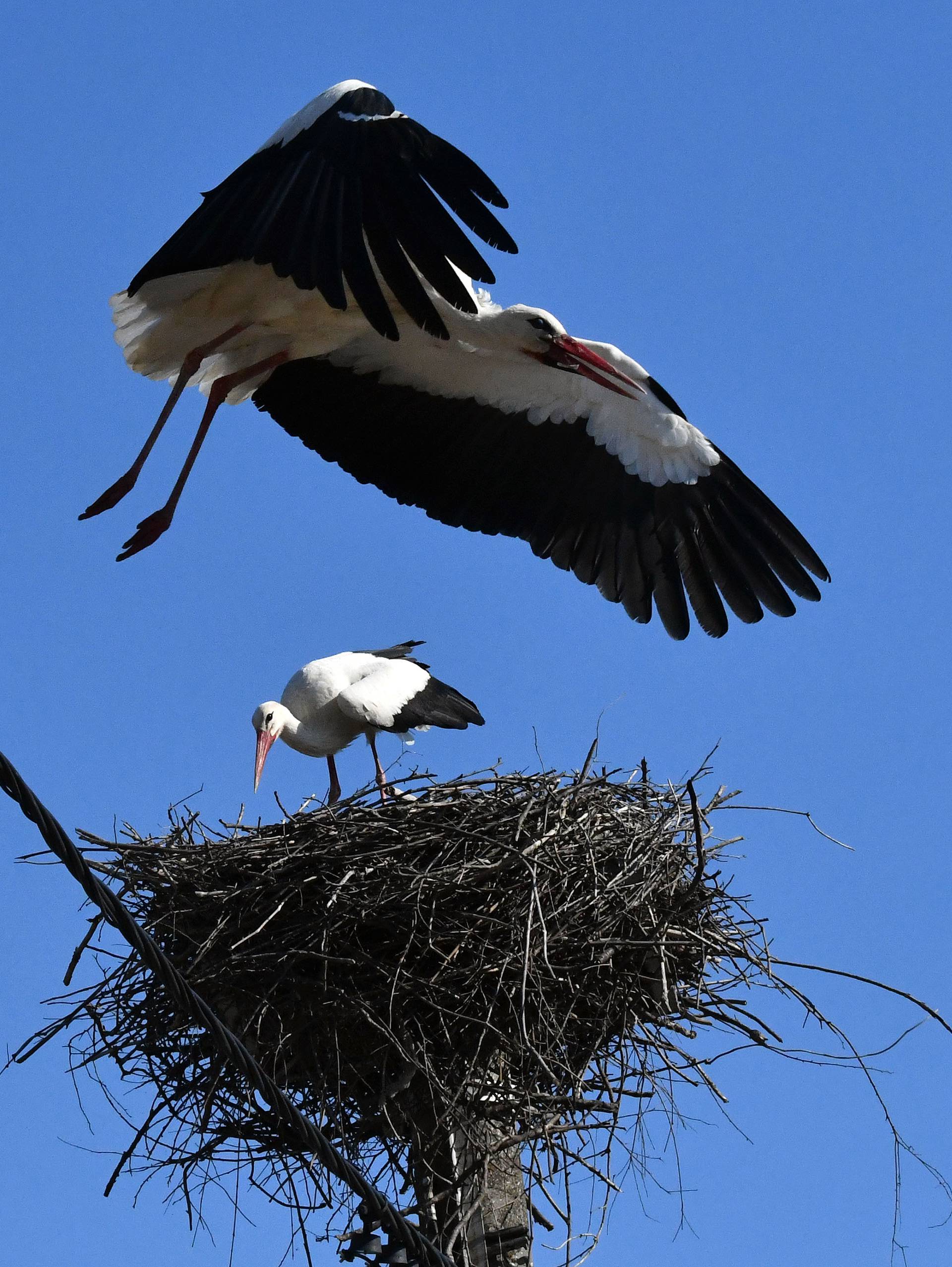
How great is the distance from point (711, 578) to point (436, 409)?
1.61 meters

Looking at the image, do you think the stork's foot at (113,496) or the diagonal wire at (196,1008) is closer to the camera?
the diagonal wire at (196,1008)

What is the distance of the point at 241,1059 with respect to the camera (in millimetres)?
3561

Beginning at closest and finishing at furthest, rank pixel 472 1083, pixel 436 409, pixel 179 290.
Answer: pixel 472 1083 → pixel 179 290 → pixel 436 409

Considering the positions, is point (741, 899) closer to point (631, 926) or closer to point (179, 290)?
point (631, 926)

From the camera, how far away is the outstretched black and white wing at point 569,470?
7129 millimetres

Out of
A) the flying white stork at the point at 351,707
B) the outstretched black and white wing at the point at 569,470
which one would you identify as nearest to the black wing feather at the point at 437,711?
the flying white stork at the point at 351,707

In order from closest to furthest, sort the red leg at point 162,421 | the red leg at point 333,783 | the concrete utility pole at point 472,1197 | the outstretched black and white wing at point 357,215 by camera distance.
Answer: the concrete utility pole at point 472,1197 < the outstretched black and white wing at point 357,215 < the red leg at point 162,421 < the red leg at point 333,783

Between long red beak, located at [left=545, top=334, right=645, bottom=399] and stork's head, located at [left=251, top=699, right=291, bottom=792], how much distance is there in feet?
6.34

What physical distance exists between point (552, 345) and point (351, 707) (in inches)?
70.3

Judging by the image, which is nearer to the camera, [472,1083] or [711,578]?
[472,1083]

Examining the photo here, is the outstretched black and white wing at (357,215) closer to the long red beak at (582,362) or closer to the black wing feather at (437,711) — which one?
the long red beak at (582,362)

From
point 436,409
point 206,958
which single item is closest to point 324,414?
point 436,409

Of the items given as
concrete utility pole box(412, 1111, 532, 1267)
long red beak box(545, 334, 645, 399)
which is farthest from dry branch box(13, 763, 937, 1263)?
long red beak box(545, 334, 645, 399)

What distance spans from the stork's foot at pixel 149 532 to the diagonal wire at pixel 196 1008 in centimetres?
339
